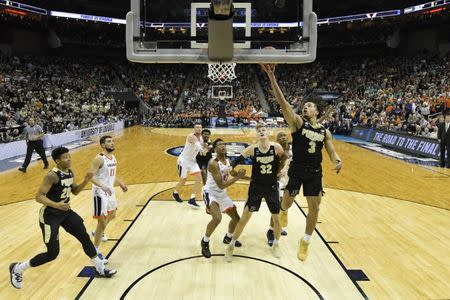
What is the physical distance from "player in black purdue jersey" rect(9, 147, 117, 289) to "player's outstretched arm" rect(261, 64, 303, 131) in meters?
2.73

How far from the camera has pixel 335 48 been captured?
38656 mm

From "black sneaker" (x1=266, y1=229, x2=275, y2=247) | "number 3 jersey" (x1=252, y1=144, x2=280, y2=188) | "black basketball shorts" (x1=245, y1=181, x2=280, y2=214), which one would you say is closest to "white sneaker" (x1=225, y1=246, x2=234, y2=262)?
"black basketball shorts" (x1=245, y1=181, x2=280, y2=214)

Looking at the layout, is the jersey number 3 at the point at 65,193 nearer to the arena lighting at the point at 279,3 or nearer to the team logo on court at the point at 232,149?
the arena lighting at the point at 279,3

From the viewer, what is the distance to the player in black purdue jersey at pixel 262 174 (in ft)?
18.1

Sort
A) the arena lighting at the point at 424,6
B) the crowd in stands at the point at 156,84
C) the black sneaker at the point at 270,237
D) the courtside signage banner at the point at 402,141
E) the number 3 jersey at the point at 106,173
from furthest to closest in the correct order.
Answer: the crowd in stands at the point at 156,84 → the arena lighting at the point at 424,6 → the courtside signage banner at the point at 402,141 → the black sneaker at the point at 270,237 → the number 3 jersey at the point at 106,173

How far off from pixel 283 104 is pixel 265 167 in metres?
1.01

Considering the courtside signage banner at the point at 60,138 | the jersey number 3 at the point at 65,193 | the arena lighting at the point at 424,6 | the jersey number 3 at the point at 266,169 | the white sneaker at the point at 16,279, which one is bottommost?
the white sneaker at the point at 16,279

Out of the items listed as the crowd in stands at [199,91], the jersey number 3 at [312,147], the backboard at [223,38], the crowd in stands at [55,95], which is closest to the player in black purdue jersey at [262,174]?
the jersey number 3 at [312,147]

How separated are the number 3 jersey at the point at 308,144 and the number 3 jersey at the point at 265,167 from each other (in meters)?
0.34

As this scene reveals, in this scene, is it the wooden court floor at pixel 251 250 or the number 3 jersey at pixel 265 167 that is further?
the number 3 jersey at pixel 265 167

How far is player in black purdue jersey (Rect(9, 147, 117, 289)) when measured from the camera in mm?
4574

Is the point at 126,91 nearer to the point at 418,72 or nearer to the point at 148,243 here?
Answer: the point at 418,72

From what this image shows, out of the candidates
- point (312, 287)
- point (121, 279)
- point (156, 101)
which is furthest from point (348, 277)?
point (156, 101)

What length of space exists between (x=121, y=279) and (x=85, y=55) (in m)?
36.9
